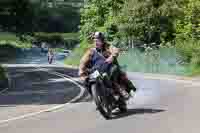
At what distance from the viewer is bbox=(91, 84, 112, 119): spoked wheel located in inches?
519

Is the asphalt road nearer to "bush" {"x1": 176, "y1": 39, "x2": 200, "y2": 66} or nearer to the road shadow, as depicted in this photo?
the road shadow

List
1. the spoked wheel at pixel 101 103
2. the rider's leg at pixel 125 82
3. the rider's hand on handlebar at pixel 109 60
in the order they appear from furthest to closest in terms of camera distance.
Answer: the rider's leg at pixel 125 82
the rider's hand on handlebar at pixel 109 60
the spoked wheel at pixel 101 103

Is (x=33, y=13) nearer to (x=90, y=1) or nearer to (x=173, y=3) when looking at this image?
(x=90, y=1)

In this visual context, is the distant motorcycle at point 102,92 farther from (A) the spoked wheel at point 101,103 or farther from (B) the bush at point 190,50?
(B) the bush at point 190,50

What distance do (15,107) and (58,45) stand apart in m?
91.0

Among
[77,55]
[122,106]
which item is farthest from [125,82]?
[77,55]

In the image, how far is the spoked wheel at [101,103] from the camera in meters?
13.2

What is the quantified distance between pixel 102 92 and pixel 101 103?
9.1 inches

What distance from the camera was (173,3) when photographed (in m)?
43.3

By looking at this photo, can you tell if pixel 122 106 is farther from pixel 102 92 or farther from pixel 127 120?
pixel 127 120

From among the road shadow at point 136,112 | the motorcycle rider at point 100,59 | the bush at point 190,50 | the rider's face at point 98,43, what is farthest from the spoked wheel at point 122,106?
the bush at point 190,50

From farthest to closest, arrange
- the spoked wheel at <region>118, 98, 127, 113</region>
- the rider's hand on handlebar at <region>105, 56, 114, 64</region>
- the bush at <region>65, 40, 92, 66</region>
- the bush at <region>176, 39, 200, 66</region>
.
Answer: the bush at <region>65, 40, 92, 66</region>, the bush at <region>176, 39, 200, 66</region>, the spoked wheel at <region>118, 98, 127, 113</region>, the rider's hand on handlebar at <region>105, 56, 114, 64</region>

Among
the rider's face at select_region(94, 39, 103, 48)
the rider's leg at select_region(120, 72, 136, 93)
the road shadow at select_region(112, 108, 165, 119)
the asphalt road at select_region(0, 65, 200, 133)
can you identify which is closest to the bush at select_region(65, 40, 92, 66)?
the asphalt road at select_region(0, 65, 200, 133)

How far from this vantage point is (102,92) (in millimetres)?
13328
